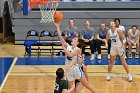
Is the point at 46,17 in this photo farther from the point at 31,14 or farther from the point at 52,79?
the point at 52,79

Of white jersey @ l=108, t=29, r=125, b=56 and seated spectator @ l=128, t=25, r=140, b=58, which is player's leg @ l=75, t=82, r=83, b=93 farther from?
seated spectator @ l=128, t=25, r=140, b=58

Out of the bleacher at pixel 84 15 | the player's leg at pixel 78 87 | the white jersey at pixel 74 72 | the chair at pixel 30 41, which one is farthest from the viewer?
the bleacher at pixel 84 15

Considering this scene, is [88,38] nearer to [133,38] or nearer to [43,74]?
[133,38]

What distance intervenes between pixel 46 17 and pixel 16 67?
2628 mm

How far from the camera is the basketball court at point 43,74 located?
959 centimetres

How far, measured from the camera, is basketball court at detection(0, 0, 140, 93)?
9.59 metres

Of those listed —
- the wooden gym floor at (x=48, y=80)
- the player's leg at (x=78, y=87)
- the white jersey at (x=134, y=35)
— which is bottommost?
the wooden gym floor at (x=48, y=80)

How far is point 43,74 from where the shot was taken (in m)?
11.0

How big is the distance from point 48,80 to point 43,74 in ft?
2.13

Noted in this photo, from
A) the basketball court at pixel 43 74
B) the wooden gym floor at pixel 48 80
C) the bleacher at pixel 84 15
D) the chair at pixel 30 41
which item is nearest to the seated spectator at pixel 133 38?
the basketball court at pixel 43 74

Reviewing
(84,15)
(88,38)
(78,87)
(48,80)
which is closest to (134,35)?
(88,38)

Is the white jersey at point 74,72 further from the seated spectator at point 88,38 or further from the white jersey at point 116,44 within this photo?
the seated spectator at point 88,38

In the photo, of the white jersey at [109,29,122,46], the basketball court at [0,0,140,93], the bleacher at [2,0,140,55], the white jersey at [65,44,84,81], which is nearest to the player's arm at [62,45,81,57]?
the white jersey at [65,44,84,81]

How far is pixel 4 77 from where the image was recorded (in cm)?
1058
